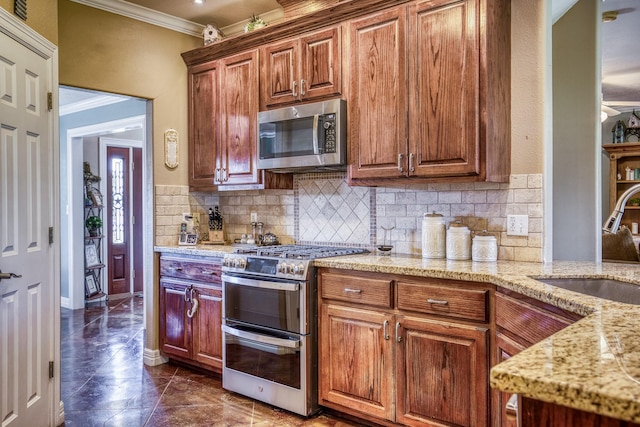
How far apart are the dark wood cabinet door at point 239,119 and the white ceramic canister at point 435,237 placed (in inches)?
52.0

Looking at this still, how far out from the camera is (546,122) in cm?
259

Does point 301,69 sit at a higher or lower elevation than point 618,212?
higher

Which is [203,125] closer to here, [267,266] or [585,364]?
[267,266]

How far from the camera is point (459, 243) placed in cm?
273

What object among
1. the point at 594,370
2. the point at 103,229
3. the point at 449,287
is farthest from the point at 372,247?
the point at 103,229

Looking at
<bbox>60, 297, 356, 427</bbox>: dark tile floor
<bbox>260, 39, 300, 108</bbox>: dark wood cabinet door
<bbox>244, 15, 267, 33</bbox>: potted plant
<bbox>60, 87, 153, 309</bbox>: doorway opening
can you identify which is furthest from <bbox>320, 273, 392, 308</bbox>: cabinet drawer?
<bbox>60, 87, 153, 309</bbox>: doorway opening

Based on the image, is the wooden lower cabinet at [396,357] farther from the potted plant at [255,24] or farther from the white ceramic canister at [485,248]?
the potted plant at [255,24]

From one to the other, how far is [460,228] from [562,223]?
797 millimetres

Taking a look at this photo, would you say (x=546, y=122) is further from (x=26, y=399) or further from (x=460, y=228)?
(x=26, y=399)

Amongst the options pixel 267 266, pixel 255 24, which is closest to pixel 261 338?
pixel 267 266

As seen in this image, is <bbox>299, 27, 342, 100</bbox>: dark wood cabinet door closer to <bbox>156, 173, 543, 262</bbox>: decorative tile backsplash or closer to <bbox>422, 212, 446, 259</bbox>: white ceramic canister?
<bbox>156, 173, 543, 262</bbox>: decorative tile backsplash

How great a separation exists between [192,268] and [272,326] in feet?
3.06

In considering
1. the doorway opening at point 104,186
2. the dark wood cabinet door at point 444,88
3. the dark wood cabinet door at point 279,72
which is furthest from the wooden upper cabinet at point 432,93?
the doorway opening at point 104,186

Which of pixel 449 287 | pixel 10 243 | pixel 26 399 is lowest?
pixel 26 399
